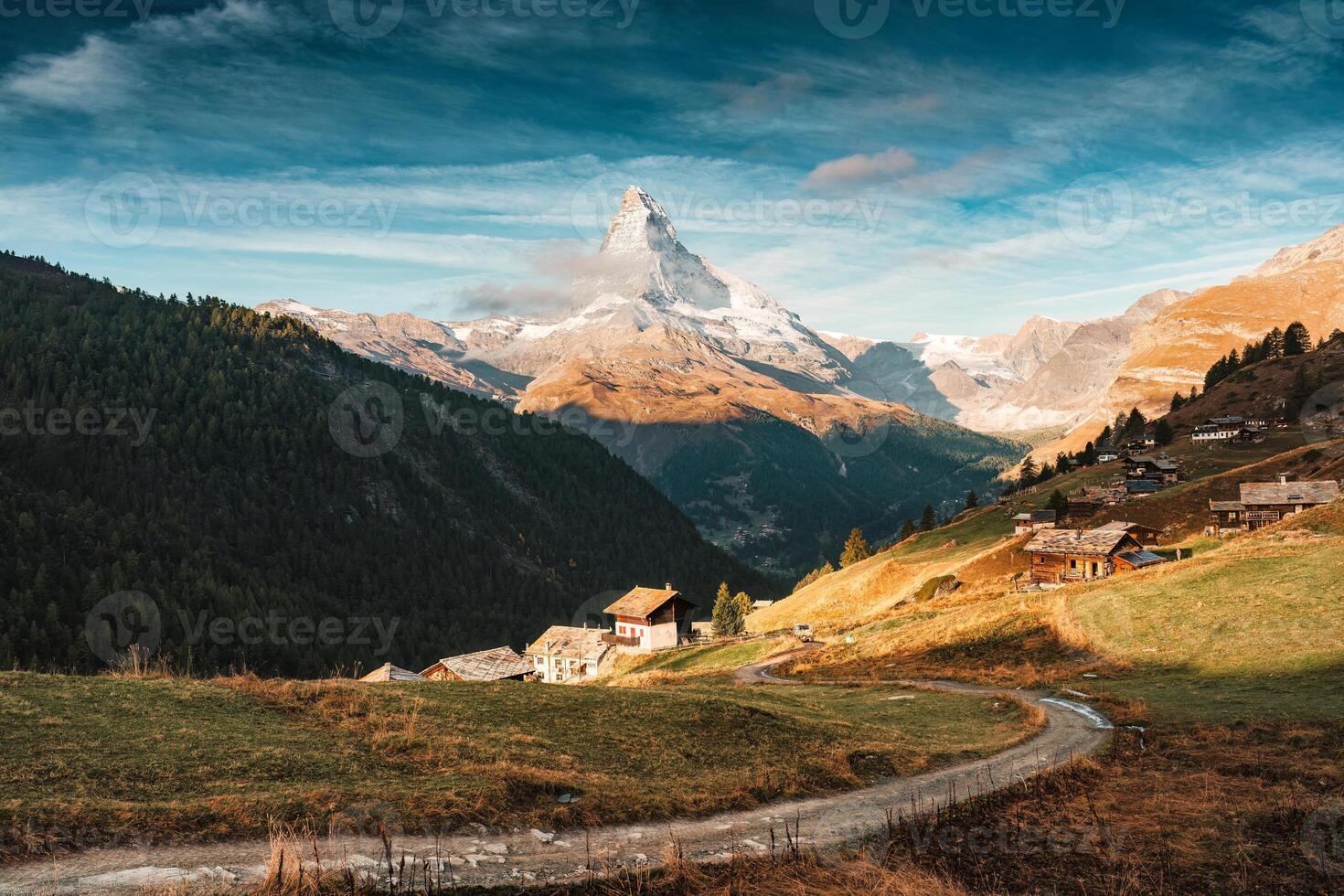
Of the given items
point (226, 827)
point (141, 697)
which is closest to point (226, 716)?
point (141, 697)

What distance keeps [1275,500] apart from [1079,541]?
85.5ft

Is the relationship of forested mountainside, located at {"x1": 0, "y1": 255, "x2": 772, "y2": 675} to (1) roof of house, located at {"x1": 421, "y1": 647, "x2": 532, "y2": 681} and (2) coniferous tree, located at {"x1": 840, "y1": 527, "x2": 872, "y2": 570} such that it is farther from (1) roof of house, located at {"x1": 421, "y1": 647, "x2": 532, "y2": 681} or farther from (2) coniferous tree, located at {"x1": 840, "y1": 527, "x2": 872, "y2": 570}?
(2) coniferous tree, located at {"x1": 840, "y1": 527, "x2": 872, "y2": 570}

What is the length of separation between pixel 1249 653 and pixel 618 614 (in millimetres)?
81318

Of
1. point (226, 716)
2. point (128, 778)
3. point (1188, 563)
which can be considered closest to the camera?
point (128, 778)

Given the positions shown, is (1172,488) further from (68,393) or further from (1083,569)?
(68,393)

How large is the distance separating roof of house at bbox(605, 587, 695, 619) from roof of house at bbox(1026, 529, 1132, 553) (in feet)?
152

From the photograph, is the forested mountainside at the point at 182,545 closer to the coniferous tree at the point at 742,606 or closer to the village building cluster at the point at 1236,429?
the coniferous tree at the point at 742,606

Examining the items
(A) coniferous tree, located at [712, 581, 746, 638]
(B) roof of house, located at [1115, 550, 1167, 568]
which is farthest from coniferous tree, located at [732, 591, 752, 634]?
(B) roof of house, located at [1115, 550, 1167, 568]

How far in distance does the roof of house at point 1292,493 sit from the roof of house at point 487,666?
286ft

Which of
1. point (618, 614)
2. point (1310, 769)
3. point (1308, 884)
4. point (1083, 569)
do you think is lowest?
point (618, 614)

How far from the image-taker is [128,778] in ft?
46.8

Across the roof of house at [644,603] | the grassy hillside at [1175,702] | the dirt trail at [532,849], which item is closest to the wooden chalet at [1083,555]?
the grassy hillside at [1175,702]

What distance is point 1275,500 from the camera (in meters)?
87.4

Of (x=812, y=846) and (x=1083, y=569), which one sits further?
(x=1083, y=569)
